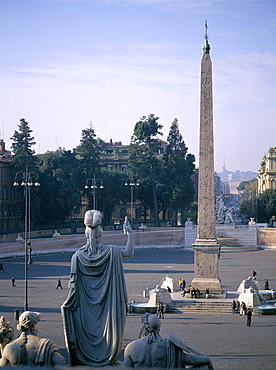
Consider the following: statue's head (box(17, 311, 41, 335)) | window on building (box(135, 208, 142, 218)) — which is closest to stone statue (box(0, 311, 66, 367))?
statue's head (box(17, 311, 41, 335))

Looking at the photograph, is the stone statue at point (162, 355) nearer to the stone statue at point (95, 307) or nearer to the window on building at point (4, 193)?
the stone statue at point (95, 307)

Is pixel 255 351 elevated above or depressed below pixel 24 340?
below

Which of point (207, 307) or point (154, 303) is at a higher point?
point (154, 303)

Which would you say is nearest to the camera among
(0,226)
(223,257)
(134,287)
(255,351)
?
(255,351)

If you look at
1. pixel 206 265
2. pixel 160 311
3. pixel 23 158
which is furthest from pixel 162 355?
pixel 23 158

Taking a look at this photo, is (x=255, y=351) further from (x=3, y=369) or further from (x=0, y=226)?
(x=0, y=226)

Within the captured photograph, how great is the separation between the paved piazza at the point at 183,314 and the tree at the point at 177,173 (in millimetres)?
11141

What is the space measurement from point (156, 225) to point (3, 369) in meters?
55.9

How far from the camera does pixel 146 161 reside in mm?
59625

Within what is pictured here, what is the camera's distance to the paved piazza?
632 inches

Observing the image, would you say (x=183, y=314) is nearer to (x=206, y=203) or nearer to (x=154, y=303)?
(x=154, y=303)

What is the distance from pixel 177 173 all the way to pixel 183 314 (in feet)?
123

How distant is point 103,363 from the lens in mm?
5207

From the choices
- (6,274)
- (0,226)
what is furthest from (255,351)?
(0,226)
